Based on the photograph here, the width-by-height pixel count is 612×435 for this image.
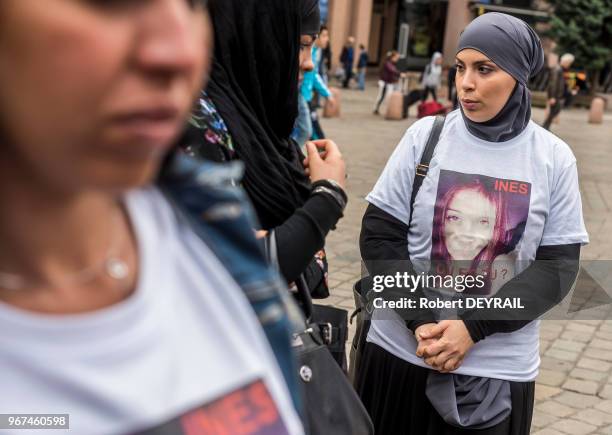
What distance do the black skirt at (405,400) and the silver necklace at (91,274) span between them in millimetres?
1999

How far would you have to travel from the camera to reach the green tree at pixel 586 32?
1091 inches

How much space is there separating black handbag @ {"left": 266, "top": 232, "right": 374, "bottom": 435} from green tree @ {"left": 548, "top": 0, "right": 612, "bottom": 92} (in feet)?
91.5

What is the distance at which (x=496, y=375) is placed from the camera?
8.83 ft

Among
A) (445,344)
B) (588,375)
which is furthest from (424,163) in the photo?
(588,375)

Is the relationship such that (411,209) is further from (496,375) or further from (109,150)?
(109,150)

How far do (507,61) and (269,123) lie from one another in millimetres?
1071

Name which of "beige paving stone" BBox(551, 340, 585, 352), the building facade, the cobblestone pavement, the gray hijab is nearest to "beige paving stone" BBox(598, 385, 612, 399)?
the cobblestone pavement

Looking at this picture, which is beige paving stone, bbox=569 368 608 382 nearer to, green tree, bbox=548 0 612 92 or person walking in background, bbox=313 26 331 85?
person walking in background, bbox=313 26 331 85

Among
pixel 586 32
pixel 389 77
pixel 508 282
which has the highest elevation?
pixel 508 282

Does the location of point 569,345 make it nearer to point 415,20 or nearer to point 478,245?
point 478,245

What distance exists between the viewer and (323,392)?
183 centimetres

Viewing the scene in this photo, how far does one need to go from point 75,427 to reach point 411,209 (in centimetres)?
210

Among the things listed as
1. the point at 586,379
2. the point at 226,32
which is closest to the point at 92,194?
the point at 226,32

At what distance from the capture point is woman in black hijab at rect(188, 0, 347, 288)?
1.92 m
